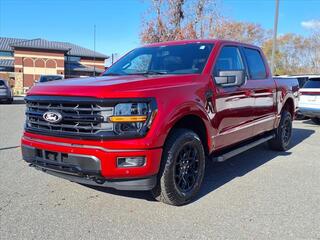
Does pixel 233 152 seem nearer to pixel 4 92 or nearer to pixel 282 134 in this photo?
Result: pixel 282 134

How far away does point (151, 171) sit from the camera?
3982 millimetres

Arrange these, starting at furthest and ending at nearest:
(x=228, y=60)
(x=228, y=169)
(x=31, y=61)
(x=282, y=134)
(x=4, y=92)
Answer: (x=31, y=61) < (x=4, y=92) < (x=282, y=134) < (x=228, y=169) < (x=228, y=60)

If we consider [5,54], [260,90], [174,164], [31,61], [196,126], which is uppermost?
[5,54]

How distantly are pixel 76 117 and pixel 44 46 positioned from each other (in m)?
56.1

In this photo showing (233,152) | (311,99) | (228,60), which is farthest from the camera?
(311,99)

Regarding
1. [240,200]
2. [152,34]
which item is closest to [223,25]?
[152,34]

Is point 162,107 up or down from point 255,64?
down

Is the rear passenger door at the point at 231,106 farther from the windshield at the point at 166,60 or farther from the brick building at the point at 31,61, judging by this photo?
the brick building at the point at 31,61

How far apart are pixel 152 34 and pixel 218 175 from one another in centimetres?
2190

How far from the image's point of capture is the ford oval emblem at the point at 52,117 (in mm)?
4068

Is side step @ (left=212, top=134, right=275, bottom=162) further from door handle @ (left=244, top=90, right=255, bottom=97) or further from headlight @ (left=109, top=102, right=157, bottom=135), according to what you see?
headlight @ (left=109, top=102, right=157, bottom=135)

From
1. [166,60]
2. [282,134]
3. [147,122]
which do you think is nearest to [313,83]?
[282,134]

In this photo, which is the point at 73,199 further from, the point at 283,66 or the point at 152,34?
the point at 283,66

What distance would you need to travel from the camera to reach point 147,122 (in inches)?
153
